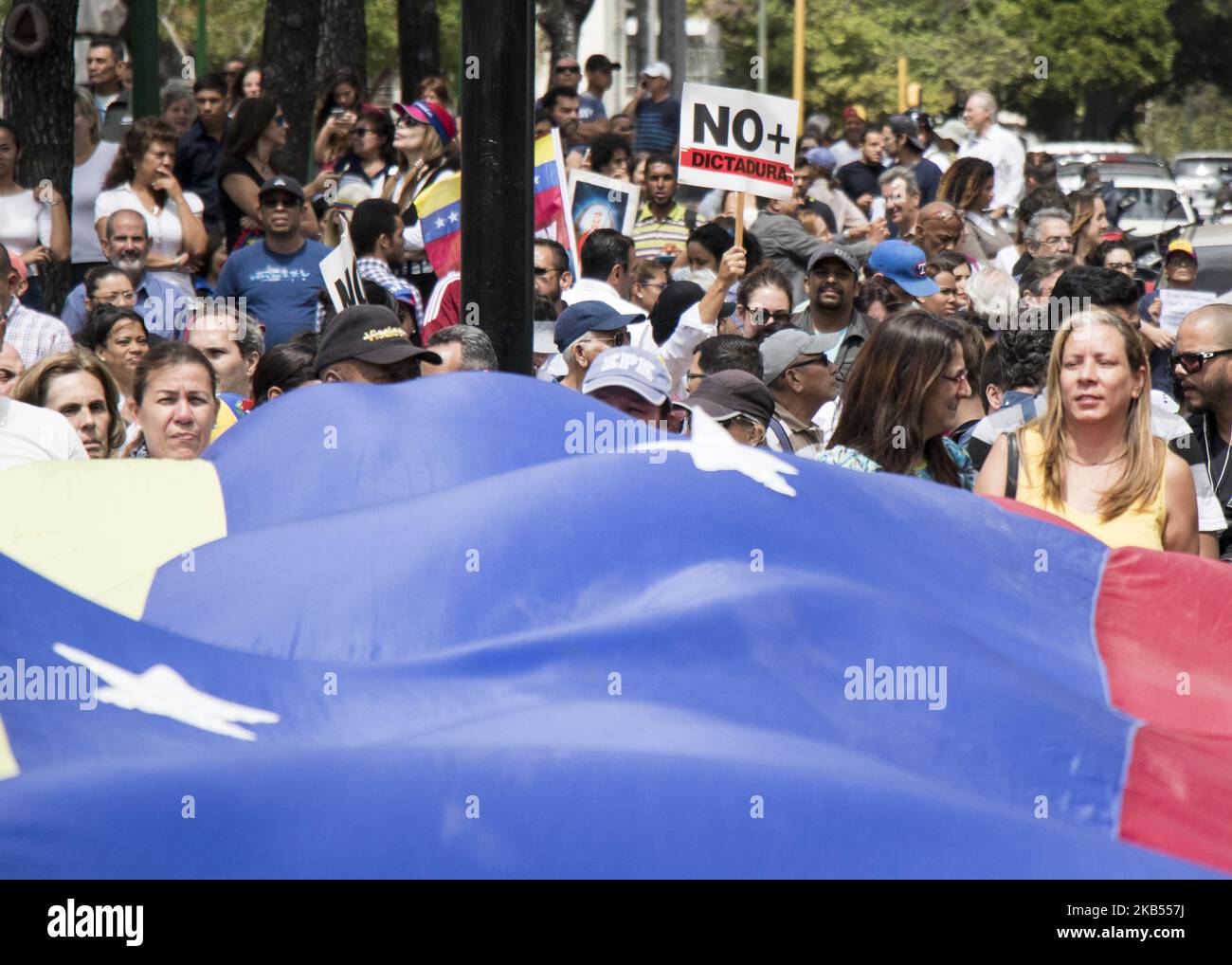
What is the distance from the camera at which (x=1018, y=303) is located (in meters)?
9.32

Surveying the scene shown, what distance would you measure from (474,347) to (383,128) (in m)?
7.79

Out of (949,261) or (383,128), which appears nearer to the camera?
(949,261)

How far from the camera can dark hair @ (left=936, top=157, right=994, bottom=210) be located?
12.6 meters

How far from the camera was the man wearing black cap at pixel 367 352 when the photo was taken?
22.0 feet

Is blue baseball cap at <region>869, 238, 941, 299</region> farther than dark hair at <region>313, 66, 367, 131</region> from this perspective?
No

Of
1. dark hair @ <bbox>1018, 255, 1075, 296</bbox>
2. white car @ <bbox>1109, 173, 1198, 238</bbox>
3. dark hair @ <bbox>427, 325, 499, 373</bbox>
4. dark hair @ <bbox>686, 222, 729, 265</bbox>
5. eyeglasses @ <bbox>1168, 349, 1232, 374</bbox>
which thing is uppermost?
dark hair @ <bbox>427, 325, 499, 373</bbox>

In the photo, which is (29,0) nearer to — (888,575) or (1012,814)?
(888,575)

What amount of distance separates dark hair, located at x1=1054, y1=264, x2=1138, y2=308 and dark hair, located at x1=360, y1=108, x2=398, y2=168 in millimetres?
6785

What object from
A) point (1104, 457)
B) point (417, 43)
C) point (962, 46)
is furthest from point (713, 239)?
point (962, 46)

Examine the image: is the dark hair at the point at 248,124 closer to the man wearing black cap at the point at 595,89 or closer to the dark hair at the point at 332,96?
the dark hair at the point at 332,96

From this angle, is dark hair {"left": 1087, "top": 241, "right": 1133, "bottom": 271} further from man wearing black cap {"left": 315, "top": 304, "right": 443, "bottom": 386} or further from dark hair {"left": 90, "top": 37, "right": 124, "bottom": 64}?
dark hair {"left": 90, "top": 37, "right": 124, "bottom": 64}

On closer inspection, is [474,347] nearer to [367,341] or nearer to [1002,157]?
[367,341]

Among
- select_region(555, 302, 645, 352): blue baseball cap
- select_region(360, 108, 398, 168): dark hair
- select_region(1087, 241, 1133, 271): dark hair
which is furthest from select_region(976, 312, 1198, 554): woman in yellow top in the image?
select_region(360, 108, 398, 168): dark hair

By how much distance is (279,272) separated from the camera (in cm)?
1023
